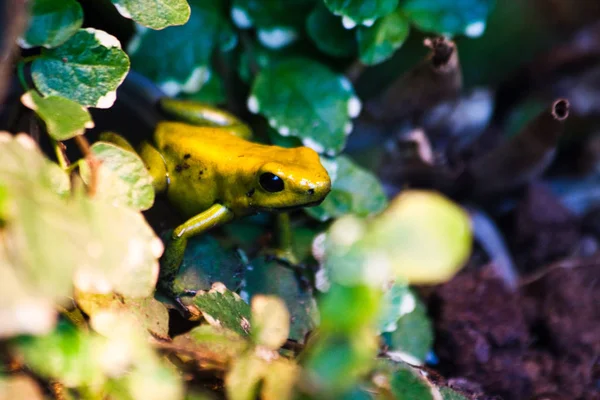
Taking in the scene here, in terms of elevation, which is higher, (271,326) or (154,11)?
(154,11)

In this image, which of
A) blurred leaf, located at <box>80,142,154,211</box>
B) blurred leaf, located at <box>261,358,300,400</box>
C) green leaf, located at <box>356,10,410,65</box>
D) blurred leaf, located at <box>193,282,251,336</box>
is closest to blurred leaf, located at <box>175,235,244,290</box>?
blurred leaf, located at <box>193,282,251,336</box>

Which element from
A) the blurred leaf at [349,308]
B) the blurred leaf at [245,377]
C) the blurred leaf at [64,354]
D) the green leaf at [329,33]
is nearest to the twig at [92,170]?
the blurred leaf at [64,354]

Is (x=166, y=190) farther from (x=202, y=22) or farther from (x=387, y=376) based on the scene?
(x=387, y=376)

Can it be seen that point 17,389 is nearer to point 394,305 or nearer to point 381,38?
point 394,305

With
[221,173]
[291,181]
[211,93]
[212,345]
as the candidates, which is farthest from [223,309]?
[211,93]

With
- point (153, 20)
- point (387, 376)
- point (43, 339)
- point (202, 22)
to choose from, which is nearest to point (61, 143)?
point (153, 20)

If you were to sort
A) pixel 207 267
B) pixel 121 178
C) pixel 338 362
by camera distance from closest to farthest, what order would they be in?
pixel 338 362
pixel 121 178
pixel 207 267

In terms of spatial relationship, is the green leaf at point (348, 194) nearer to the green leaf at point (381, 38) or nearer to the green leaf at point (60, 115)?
the green leaf at point (381, 38)

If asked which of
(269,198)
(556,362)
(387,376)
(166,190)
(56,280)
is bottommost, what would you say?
(556,362)
